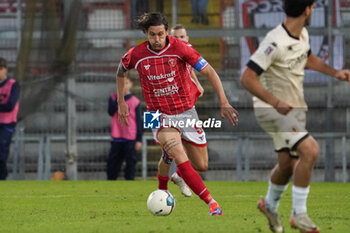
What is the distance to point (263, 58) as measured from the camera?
6.12 metres

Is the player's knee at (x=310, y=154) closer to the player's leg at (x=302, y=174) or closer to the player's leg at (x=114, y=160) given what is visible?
the player's leg at (x=302, y=174)

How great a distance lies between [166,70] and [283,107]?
273 centimetres

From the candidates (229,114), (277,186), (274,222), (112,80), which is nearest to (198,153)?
(229,114)

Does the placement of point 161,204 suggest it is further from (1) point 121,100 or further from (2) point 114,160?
(2) point 114,160

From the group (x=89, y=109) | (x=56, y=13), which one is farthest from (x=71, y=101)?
(x=56, y=13)

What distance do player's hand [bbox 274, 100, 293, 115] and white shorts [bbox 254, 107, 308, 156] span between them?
4.6 inches

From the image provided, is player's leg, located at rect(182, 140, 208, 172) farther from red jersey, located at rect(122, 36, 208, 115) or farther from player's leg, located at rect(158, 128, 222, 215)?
player's leg, located at rect(158, 128, 222, 215)

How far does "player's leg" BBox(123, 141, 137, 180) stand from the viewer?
1359cm

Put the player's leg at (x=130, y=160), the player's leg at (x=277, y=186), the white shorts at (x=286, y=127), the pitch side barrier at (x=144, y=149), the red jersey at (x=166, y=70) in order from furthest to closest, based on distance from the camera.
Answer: the pitch side barrier at (x=144, y=149)
the player's leg at (x=130, y=160)
the red jersey at (x=166, y=70)
the player's leg at (x=277, y=186)
the white shorts at (x=286, y=127)

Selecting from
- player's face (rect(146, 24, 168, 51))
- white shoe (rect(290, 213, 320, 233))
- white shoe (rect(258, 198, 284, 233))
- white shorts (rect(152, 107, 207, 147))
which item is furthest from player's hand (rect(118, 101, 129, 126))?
white shoe (rect(290, 213, 320, 233))

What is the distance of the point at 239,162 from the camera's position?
44.8 ft

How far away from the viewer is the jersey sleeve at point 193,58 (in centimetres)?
834

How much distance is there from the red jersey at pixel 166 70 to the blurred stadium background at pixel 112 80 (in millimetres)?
4987

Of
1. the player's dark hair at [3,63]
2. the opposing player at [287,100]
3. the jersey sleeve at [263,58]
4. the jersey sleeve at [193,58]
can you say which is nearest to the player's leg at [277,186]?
the opposing player at [287,100]
